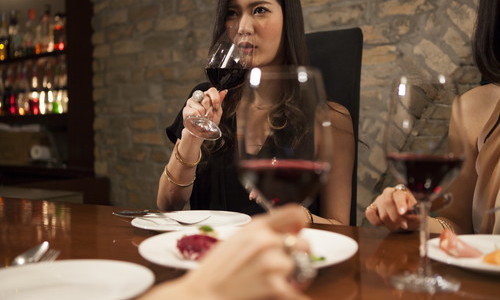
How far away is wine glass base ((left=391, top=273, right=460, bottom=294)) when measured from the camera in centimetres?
58

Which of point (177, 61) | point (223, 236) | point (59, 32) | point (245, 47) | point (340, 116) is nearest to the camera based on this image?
point (223, 236)

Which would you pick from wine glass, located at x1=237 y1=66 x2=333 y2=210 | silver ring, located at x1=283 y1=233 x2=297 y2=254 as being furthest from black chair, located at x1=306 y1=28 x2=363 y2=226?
silver ring, located at x1=283 y1=233 x2=297 y2=254

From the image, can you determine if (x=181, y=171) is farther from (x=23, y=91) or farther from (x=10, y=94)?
(x=10, y=94)

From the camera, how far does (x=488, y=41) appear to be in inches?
51.5

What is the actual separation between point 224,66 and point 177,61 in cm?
235

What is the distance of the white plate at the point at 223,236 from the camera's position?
0.59 meters

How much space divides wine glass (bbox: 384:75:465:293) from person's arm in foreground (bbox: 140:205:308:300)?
37cm

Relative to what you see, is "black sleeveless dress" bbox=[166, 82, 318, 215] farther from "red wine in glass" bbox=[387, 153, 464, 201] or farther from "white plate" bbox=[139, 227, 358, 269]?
"red wine in glass" bbox=[387, 153, 464, 201]

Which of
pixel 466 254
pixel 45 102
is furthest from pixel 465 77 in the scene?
pixel 45 102

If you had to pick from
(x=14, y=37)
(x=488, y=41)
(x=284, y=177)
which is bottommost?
(x=284, y=177)

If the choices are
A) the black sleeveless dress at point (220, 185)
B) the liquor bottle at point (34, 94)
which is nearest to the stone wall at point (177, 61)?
the liquor bottle at point (34, 94)

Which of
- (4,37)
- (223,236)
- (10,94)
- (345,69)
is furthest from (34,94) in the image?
(223,236)

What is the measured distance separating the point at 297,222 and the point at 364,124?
2305 millimetres

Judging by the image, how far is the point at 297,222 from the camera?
326 millimetres
